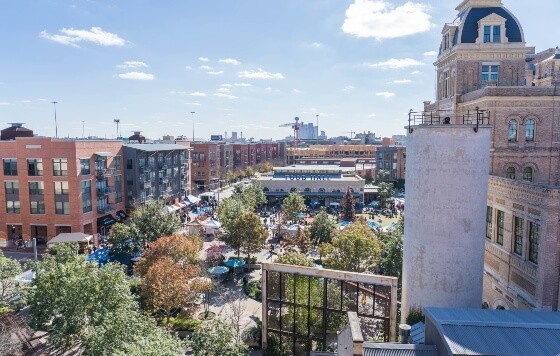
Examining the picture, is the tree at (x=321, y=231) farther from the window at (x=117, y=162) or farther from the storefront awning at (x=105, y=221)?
the window at (x=117, y=162)

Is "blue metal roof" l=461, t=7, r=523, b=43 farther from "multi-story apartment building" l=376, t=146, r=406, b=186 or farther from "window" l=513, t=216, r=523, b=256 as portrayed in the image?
"multi-story apartment building" l=376, t=146, r=406, b=186

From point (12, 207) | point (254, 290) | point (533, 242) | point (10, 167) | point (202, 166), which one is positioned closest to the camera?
point (533, 242)

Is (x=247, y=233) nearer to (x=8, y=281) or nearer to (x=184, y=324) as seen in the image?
(x=184, y=324)

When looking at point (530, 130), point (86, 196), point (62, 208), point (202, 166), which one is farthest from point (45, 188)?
point (530, 130)

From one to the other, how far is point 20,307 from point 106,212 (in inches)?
1073

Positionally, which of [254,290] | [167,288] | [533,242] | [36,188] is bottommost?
[254,290]

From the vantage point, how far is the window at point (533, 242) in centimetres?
2002

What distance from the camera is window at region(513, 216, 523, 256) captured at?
2159 cm

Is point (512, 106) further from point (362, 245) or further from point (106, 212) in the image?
point (106, 212)

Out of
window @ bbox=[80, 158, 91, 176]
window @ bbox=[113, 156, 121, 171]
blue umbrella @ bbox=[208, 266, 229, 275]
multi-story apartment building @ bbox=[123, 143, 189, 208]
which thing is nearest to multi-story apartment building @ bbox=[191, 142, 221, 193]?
multi-story apartment building @ bbox=[123, 143, 189, 208]

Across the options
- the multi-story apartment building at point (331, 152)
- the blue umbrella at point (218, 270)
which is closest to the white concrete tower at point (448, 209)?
the blue umbrella at point (218, 270)

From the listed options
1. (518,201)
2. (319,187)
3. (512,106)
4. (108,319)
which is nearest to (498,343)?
(518,201)

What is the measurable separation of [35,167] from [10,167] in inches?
139

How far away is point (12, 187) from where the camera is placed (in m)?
50.2
